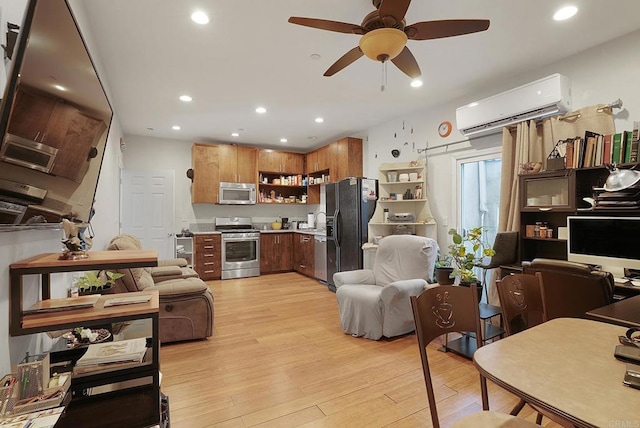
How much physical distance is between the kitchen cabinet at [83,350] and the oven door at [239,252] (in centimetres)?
490

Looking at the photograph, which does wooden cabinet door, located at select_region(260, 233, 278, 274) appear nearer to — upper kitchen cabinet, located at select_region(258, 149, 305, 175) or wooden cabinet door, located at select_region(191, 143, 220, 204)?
wooden cabinet door, located at select_region(191, 143, 220, 204)

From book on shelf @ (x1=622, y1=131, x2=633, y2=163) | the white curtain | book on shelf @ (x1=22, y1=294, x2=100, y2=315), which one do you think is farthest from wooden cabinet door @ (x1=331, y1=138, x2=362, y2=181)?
book on shelf @ (x1=22, y1=294, x2=100, y2=315)

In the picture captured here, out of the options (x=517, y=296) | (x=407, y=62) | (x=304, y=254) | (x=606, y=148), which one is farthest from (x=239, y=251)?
(x=606, y=148)

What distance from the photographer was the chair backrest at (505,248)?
3182 millimetres

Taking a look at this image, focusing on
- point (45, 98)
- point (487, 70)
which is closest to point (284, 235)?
point (487, 70)

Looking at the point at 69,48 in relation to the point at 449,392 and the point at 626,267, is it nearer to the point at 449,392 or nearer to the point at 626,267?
the point at 449,392

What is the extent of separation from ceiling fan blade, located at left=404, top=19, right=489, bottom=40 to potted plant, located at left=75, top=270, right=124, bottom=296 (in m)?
2.46

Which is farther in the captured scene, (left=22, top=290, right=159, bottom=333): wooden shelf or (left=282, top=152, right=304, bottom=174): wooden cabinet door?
(left=282, top=152, right=304, bottom=174): wooden cabinet door

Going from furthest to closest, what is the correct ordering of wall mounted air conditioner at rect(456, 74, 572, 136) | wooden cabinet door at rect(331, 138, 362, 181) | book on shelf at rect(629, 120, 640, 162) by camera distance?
wooden cabinet door at rect(331, 138, 362, 181) < wall mounted air conditioner at rect(456, 74, 572, 136) < book on shelf at rect(629, 120, 640, 162)

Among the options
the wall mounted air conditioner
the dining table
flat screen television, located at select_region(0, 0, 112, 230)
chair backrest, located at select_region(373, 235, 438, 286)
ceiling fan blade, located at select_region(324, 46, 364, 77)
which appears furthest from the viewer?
chair backrest, located at select_region(373, 235, 438, 286)

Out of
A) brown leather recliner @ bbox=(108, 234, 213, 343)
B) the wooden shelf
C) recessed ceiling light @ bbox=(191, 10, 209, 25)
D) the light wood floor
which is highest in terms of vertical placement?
recessed ceiling light @ bbox=(191, 10, 209, 25)

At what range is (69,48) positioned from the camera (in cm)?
134

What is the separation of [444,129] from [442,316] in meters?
3.57

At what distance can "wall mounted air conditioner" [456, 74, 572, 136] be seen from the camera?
3037 mm
